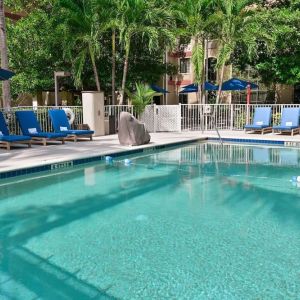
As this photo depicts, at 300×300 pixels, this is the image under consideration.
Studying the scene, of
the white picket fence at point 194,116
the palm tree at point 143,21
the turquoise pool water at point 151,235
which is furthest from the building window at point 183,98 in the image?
the turquoise pool water at point 151,235

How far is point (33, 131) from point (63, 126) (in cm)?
140

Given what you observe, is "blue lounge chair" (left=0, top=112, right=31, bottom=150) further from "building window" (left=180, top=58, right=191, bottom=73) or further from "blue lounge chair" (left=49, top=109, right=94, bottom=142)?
"building window" (left=180, top=58, right=191, bottom=73)

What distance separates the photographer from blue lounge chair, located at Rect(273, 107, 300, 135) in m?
16.5

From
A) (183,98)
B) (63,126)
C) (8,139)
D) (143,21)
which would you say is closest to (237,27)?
(143,21)

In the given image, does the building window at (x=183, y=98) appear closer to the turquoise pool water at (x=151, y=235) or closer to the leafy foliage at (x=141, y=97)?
the leafy foliage at (x=141, y=97)

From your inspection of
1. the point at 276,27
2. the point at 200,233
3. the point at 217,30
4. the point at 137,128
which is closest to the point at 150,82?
the point at 217,30

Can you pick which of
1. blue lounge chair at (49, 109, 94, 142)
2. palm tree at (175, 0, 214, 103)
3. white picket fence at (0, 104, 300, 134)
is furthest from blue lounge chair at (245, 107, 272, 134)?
blue lounge chair at (49, 109, 94, 142)

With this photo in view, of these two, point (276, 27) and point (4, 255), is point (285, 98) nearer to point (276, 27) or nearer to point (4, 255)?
point (276, 27)

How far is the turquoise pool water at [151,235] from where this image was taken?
13.2ft

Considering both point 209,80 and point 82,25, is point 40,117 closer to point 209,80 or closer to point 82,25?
point 82,25

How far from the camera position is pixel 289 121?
55.4ft

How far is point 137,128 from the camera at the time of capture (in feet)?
44.8

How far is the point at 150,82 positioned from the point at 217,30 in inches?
183

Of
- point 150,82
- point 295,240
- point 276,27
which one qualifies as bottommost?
point 295,240
